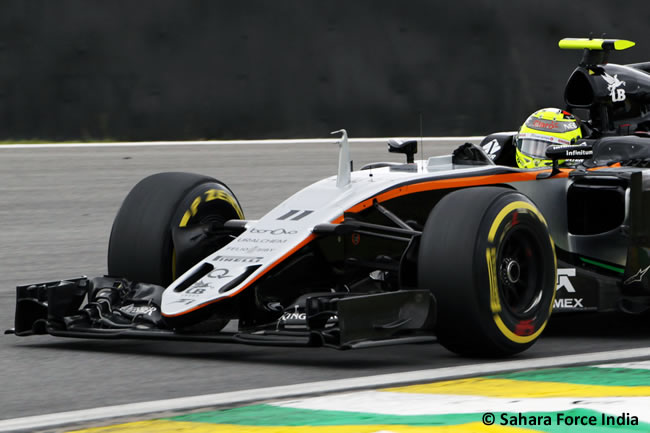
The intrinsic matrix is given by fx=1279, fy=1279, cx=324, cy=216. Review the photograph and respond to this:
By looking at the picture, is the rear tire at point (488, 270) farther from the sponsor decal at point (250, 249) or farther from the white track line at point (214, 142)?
the white track line at point (214, 142)

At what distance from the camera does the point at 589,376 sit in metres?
5.29

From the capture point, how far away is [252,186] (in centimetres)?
1157

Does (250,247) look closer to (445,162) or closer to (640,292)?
(445,162)

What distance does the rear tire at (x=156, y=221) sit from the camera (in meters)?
6.70

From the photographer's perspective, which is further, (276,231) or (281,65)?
(281,65)

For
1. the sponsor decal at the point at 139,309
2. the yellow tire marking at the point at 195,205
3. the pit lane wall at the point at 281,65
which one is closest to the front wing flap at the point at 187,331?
the sponsor decal at the point at 139,309

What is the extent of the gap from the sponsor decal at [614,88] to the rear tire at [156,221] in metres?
2.71

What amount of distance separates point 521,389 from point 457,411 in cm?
53

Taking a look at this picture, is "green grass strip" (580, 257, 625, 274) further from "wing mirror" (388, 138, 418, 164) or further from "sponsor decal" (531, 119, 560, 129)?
"sponsor decal" (531, 119, 560, 129)

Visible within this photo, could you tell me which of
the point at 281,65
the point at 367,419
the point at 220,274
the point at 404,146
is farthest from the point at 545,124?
the point at 281,65

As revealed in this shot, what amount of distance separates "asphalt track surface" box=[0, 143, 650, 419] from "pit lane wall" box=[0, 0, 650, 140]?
32cm

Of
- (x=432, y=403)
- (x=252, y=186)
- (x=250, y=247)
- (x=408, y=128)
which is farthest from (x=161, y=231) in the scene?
(x=408, y=128)
